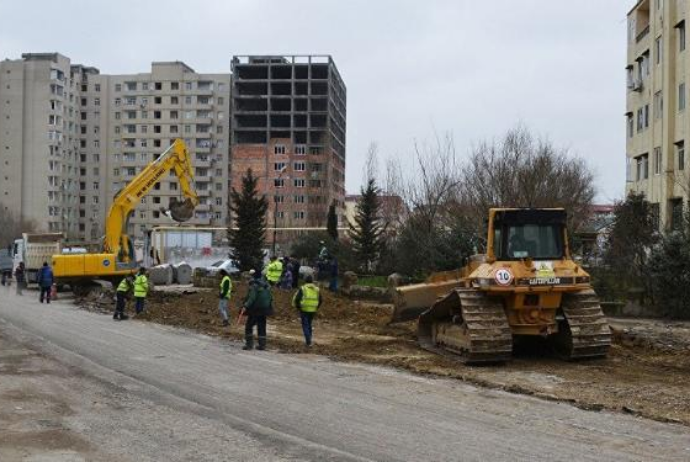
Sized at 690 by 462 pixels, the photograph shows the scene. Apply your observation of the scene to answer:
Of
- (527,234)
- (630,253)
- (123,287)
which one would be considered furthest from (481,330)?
(123,287)

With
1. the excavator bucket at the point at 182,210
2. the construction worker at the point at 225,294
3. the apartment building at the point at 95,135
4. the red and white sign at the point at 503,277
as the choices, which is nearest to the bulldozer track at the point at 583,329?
the red and white sign at the point at 503,277

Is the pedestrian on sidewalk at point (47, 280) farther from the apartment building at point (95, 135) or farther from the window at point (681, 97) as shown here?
the apartment building at point (95, 135)

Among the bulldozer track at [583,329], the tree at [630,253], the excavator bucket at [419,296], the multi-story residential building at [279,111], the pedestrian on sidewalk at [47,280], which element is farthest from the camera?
the multi-story residential building at [279,111]

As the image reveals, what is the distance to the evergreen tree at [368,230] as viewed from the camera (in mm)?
44219

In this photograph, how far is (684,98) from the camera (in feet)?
119

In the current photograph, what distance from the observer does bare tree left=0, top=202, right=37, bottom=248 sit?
314 feet

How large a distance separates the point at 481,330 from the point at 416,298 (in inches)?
152

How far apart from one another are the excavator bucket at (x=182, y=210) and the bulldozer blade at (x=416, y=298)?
13596 millimetres

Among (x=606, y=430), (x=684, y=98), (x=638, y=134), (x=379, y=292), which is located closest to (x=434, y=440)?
(x=606, y=430)

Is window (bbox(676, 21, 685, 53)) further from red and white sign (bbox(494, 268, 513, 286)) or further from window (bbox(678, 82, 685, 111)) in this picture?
red and white sign (bbox(494, 268, 513, 286))

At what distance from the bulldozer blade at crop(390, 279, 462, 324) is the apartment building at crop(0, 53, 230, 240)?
9219 cm

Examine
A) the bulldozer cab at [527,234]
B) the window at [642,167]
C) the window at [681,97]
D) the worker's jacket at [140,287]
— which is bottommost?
the worker's jacket at [140,287]

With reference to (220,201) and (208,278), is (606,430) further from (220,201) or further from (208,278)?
(220,201)

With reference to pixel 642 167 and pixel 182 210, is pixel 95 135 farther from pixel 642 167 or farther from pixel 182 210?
pixel 182 210
